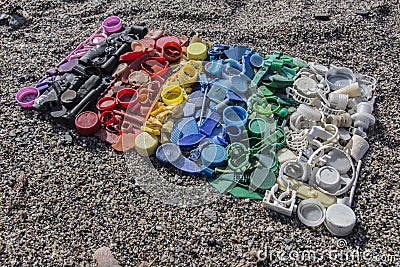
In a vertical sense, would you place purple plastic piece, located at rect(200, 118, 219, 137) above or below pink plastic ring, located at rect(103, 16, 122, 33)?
below

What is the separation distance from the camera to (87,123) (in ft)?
13.9

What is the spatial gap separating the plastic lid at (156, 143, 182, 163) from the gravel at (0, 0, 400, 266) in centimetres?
13

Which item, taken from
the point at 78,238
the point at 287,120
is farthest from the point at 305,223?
the point at 78,238

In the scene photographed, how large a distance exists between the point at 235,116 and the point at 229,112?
2.8 inches

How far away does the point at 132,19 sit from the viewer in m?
5.54

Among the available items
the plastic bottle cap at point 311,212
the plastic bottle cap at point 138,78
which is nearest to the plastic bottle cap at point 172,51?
the plastic bottle cap at point 138,78

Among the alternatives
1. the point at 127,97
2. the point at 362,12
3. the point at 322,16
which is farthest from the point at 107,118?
the point at 362,12

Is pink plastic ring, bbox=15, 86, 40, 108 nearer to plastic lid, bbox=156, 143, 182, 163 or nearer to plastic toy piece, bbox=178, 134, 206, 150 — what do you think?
plastic lid, bbox=156, 143, 182, 163

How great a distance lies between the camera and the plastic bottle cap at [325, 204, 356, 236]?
336cm

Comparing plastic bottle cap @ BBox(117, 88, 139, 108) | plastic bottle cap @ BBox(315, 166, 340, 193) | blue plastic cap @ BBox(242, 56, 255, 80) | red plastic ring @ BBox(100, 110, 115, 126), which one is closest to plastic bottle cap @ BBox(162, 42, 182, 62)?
plastic bottle cap @ BBox(117, 88, 139, 108)

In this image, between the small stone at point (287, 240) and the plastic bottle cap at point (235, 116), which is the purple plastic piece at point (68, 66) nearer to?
the plastic bottle cap at point (235, 116)

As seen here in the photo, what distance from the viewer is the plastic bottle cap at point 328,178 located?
366 centimetres

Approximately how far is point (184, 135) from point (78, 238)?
1.30 m

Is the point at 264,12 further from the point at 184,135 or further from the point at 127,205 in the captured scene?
the point at 127,205
